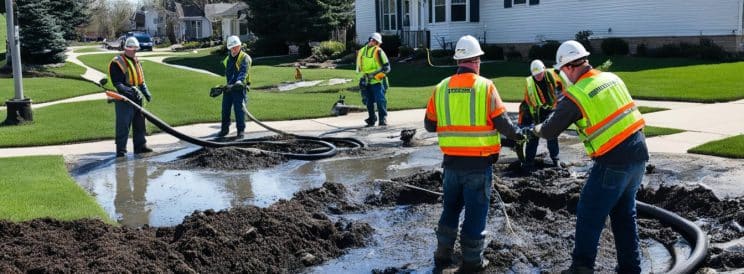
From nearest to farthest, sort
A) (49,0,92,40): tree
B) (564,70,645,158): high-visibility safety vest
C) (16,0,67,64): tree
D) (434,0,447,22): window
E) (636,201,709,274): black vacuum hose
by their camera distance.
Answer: (564,70,645,158): high-visibility safety vest, (636,201,709,274): black vacuum hose, (16,0,67,64): tree, (434,0,447,22): window, (49,0,92,40): tree

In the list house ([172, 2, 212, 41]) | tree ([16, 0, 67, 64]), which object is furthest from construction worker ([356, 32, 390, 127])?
house ([172, 2, 212, 41])

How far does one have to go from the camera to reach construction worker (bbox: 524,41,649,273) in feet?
17.8

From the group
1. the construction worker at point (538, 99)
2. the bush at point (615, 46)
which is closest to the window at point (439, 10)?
the bush at point (615, 46)

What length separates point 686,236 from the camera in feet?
21.9

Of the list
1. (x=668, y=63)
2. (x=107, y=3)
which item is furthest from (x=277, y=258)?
(x=107, y=3)

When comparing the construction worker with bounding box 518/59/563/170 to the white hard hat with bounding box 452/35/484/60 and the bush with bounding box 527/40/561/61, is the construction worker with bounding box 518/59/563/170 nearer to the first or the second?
the white hard hat with bounding box 452/35/484/60

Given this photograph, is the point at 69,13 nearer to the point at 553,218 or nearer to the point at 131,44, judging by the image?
the point at 131,44

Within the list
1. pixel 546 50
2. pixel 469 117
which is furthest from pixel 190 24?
pixel 469 117

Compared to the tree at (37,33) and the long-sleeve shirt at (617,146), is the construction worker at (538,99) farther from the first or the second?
the tree at (37,33)

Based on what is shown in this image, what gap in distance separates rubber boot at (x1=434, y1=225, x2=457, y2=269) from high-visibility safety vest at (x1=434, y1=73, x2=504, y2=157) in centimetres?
67

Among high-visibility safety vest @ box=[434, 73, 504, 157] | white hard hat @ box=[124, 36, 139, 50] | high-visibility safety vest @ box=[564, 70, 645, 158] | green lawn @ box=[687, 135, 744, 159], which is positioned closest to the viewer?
high-visibility safety vest @ box=[564, 70, 645, 158]

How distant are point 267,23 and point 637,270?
41524 millimetres

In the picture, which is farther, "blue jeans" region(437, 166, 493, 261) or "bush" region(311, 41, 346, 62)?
"bush" region(311, 41, 346, 62)

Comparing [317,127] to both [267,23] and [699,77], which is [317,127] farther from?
[267,23]
